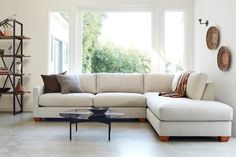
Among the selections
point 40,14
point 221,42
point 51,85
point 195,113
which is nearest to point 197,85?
point 195,113

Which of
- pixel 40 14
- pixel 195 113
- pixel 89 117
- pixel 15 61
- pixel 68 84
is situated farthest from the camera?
pixel 40 14

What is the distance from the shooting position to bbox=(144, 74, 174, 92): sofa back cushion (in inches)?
221

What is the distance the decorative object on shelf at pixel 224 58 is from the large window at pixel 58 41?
3.17 meters

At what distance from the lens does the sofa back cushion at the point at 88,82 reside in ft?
18.5

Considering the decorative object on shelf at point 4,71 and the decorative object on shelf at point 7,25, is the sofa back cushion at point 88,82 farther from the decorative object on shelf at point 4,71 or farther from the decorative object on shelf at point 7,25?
the decorative object on shelf at point 7,25

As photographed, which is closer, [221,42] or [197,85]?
[197,85]

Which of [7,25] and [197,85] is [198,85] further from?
[7,25]

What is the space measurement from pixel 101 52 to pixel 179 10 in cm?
185

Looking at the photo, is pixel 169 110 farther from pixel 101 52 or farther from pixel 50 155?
pixel 101 52

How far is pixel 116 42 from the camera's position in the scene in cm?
625

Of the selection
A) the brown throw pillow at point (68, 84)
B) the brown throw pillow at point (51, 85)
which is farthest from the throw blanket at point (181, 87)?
the brown throw pillow at point (51, 85)

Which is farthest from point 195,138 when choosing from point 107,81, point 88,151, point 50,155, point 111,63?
point 111,63

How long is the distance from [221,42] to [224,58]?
308mm

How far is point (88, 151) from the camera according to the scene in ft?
10.4
